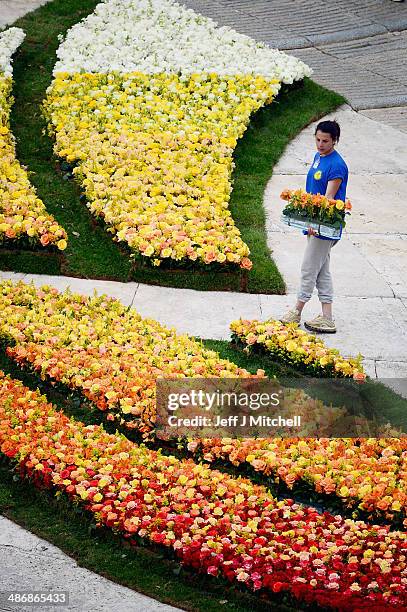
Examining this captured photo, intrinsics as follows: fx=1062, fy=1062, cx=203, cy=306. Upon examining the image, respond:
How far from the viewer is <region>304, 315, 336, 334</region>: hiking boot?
811 cm

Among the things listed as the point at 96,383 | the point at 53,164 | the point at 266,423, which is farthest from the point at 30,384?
the point at 53,164

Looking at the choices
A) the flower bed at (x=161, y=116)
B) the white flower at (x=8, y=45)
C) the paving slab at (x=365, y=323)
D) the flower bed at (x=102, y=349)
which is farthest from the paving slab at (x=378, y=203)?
the white flower at (x=8, y=45)

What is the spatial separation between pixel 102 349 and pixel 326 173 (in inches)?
83.1

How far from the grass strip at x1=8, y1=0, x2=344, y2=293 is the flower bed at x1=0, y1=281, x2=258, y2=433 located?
2.91 feet

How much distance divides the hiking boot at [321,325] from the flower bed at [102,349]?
100 centimetres

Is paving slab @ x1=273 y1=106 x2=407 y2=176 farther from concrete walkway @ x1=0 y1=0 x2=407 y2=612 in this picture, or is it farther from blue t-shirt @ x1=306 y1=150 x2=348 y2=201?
blue t-shirt @ x1=306 y1=150 x2=348 y2=201

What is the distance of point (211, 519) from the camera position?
5.75m

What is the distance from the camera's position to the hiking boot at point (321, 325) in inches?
319

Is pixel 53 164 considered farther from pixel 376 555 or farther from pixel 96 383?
pixel 376 555

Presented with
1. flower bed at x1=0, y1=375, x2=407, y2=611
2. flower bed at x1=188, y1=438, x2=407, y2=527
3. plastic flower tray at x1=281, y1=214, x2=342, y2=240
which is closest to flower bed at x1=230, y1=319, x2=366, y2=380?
plastic flower tray at x1=281, y1=214, x2=342, y2=240

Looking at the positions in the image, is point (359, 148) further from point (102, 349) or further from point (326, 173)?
point (102, 349)

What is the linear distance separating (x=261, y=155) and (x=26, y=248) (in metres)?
3.67

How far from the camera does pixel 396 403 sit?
23.7ft

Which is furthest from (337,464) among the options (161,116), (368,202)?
(161,116)
